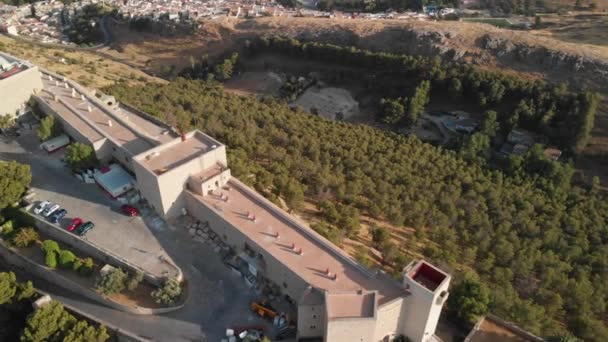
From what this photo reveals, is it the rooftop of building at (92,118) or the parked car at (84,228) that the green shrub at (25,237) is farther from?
the rooftop of building at (92,118)

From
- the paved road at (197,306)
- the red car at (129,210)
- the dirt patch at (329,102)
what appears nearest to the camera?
the paved road at (197,306)

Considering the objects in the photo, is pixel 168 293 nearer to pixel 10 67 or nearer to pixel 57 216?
pixel 57 216

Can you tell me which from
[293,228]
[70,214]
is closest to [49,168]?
[70,214]

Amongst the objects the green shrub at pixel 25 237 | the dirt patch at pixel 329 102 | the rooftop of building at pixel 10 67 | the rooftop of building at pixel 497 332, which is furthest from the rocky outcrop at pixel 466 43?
the green shrub at pixel 25 237

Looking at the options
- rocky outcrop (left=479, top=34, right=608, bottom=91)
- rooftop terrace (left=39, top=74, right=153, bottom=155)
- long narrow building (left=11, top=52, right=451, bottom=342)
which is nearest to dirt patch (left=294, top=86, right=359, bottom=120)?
rocky outcrop (left=479, top=34, right=608, bottom=91)

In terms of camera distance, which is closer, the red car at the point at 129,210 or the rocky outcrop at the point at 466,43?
the red car at the point at 129,210

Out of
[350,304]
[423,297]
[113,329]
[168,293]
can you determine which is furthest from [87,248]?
[423,297]
